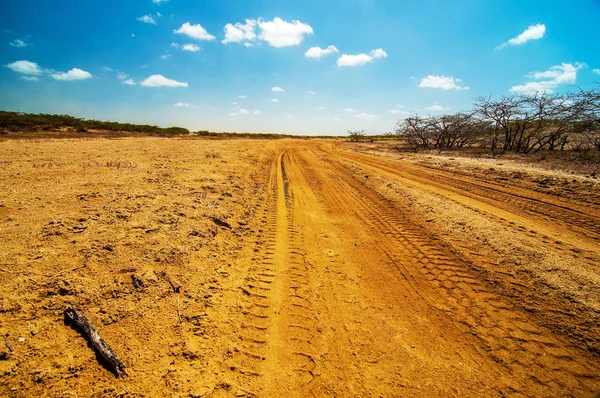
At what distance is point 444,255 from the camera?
12.9 ft

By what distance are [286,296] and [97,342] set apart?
172 centimetres

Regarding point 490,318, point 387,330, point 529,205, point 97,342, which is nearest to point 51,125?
point 97,342

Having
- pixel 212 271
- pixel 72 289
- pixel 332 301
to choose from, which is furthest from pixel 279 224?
pixel 72 289

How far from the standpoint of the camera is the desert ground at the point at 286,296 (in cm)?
204

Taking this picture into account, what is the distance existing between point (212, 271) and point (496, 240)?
4499 mm

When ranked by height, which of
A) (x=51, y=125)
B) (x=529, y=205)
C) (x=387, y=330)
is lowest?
(x=387, y=330)

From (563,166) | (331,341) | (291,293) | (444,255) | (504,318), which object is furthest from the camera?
(563,166)

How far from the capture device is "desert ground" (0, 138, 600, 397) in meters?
2.04

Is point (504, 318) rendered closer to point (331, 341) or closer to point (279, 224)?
point (331, 341)

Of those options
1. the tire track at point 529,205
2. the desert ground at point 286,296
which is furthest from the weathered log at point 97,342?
the tire track at point 529,205

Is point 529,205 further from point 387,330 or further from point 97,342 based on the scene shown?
point 97,342

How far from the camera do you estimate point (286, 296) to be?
9.68ft

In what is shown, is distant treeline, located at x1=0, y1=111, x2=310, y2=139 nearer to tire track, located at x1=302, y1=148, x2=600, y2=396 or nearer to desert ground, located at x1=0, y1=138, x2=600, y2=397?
desert ground, located at x1=0, y1=138, x2=600, y2=397

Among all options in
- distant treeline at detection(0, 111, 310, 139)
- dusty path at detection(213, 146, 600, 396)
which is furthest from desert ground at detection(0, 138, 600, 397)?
distant treeline at detection(0, 111, 310, 139)
